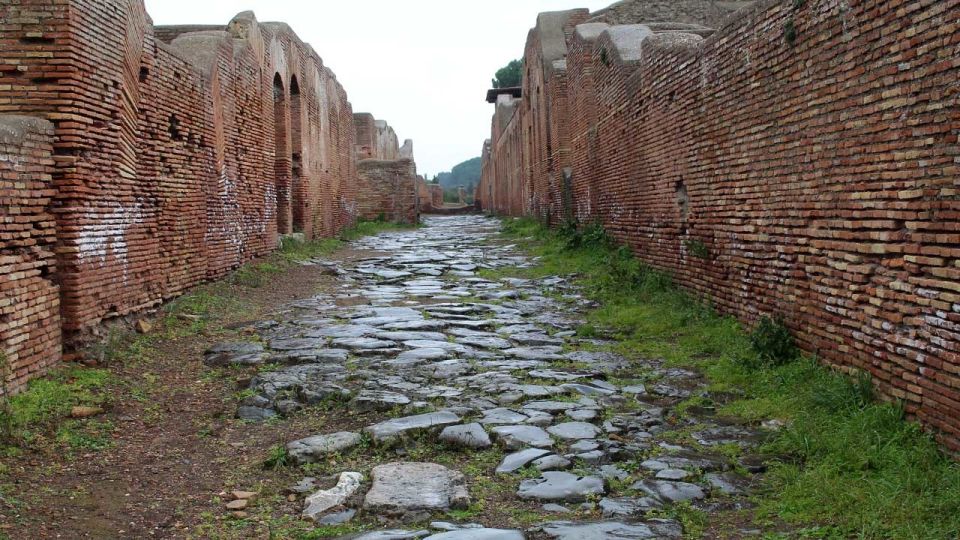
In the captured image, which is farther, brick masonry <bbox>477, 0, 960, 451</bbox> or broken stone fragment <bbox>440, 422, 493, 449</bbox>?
broken stone fragment <bbox>440, 422, 493, 449</bbox>

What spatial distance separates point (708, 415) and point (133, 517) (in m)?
3.25

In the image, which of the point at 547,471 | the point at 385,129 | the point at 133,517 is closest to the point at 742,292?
the point at 547,471

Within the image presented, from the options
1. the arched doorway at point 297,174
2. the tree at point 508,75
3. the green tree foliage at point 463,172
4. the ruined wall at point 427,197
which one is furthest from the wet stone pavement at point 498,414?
the green tree foliage at point 463,172

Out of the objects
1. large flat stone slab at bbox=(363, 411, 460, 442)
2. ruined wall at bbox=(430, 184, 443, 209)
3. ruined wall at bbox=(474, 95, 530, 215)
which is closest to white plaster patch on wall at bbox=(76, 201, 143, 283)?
large flat stone slab at bbox=(363, 411, 460, 442)

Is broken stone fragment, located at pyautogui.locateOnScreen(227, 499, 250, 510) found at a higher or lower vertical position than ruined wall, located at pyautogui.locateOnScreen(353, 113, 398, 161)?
lower

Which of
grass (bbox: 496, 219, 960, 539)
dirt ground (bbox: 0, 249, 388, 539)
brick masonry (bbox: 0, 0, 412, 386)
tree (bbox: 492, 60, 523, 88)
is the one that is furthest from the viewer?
tree (bbox: 492, 60, 523, 88)

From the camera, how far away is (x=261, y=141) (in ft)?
42.0

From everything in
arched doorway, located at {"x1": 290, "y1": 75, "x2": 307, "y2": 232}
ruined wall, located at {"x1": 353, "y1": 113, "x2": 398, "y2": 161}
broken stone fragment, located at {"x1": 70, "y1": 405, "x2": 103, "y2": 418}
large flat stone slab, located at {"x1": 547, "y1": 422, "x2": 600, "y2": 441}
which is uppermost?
ruined wall, located at {"x1": 353, "y1": 113, "x2": 398, "y2": 161}

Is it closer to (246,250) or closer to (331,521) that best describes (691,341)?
(331,521)

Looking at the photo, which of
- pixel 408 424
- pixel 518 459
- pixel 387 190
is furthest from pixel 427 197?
pixel 518 459

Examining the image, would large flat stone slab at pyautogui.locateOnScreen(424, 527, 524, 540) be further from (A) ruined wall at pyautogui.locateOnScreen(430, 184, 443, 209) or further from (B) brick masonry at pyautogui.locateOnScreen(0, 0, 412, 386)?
(A) ruined wall at pyautogui.locateOnScreen(430, 184, 443, 209)

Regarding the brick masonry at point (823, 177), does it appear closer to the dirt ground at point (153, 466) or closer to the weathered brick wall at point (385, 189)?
the dirt ground at point (153, 466)

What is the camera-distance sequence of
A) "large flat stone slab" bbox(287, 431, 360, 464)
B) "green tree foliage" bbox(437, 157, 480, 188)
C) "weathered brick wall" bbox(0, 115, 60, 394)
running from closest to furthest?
"large flat stone slab" bbox(287, 431, 360, 464)
"weathered brick wall" bbox(0, 115, 60, 394)
"green tree foliage" bbox(437, 157, 480, 188)

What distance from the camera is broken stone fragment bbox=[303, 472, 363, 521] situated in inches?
136
